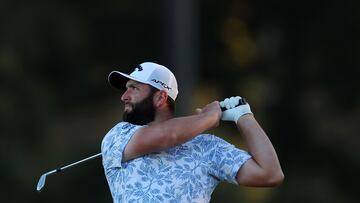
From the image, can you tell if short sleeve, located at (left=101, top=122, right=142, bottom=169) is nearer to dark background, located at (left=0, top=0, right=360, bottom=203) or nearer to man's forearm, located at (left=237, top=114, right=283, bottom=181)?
man's forearm, located at (left=237, top=114, right=283, bottom=181)

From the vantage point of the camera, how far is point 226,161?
5719mm

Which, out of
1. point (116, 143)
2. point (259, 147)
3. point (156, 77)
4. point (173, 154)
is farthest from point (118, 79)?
point (259, 147)

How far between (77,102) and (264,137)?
1400 cm

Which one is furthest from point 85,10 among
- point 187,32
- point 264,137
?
point 264,137

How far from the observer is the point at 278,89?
20.0 m

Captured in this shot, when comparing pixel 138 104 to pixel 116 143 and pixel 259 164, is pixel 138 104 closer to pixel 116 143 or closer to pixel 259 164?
pixel 116 143

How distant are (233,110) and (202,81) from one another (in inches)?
519

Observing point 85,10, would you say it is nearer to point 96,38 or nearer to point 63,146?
point 96,38

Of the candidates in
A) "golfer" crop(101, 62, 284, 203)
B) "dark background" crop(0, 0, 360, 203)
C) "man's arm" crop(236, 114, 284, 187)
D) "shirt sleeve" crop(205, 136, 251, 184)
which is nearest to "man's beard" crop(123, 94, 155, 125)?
"golfer" crop(101, 62, 284, 203)

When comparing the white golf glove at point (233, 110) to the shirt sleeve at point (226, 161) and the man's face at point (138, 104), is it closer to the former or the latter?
the shirt sleeve at point (226, 161)

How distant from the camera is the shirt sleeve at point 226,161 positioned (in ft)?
18.7

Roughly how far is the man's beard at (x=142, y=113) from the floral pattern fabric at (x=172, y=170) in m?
0.04

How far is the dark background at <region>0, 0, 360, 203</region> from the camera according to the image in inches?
717

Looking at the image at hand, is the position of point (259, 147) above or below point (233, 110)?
below
